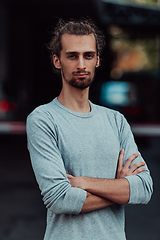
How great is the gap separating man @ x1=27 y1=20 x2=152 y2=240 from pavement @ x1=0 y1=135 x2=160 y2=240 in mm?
2634

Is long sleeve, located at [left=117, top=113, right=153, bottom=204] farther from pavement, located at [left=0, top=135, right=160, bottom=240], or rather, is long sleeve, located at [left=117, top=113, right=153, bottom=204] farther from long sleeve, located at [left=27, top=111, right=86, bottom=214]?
pavement, located at [left=0, top=135, right=160, bottom=240]

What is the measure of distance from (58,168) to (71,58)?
2.11 feet

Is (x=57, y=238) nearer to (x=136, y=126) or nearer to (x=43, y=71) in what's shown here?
(x=136, y=126)

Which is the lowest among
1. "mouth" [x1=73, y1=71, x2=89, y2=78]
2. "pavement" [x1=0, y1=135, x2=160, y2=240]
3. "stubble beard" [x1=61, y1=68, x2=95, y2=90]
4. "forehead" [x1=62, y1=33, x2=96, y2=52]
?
"pavement" [x1=0, y1=135, x2=160, y2=240]

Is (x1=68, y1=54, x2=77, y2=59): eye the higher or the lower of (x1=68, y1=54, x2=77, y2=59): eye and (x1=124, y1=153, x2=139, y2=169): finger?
the higher

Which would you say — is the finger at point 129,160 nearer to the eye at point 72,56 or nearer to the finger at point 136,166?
the finger at point 136,166

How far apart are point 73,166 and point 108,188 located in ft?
0.78

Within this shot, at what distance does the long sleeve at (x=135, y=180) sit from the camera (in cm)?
214

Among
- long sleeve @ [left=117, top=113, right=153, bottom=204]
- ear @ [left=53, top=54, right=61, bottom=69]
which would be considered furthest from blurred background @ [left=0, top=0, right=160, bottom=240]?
long sleeve @ [left=117, top=113, right=153, bottom=204]

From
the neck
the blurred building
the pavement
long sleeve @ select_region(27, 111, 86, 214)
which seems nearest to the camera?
long sleeve @ select_region(27, 111, 86, 214)

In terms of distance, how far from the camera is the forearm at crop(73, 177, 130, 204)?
6.66 feet

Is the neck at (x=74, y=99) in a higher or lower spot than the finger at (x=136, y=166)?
higher

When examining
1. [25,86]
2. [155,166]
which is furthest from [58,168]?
[25,86]

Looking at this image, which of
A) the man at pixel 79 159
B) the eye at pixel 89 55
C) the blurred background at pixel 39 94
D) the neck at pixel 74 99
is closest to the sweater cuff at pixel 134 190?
the man at pixel 79 159
